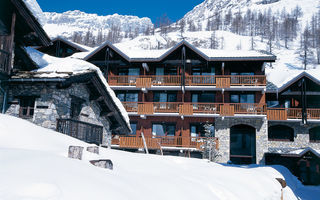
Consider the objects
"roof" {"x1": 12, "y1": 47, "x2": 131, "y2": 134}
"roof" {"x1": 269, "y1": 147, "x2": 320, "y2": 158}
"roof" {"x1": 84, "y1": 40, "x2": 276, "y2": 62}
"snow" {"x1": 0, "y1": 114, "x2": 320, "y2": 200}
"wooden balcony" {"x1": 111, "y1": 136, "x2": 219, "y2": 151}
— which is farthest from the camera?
"roof" {"x1": 84, "y1": 40, "x2": 276, "y2": 62}

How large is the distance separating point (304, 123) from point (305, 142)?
79.4 inches

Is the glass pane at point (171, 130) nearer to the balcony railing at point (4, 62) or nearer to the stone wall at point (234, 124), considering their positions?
the stone wall at point (234, 124)

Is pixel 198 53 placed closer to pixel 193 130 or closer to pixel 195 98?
pixel 195 98

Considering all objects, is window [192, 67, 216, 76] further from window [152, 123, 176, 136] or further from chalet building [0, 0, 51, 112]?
chalet building [0, 0, 51, 112]

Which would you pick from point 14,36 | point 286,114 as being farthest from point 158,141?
point 14,36

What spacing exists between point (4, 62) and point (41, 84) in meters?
1.69

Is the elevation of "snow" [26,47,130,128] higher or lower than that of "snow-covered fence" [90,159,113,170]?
higher

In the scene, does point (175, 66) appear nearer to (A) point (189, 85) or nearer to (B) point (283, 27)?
(A) point (189, 85)

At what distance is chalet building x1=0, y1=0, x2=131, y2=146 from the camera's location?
10234mm

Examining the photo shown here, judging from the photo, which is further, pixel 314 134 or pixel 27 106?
pixel 314 134

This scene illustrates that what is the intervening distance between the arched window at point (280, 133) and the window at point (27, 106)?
20.1 meters

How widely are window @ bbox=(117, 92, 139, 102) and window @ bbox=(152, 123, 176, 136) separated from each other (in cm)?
302

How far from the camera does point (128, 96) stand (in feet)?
81.4

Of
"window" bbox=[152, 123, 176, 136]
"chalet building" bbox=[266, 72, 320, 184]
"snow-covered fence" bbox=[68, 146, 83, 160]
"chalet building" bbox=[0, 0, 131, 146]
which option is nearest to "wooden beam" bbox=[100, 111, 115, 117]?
"chalet building" bbox=[0, 0, 131, 146]
